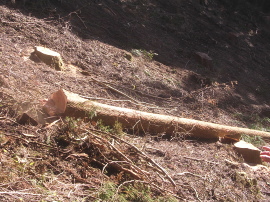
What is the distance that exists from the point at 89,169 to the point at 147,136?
4.69ft

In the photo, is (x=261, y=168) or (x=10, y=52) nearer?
(x=261, y=168)

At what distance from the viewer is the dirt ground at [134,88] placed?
3795 mm

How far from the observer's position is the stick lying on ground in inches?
181

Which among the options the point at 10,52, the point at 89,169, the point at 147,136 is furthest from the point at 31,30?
the point at 89,169

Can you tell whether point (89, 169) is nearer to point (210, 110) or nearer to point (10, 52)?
point (10, 52)

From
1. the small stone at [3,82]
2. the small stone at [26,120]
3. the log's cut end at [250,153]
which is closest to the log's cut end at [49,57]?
the small stone at [3,82]

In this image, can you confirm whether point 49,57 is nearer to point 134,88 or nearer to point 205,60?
point 134,88

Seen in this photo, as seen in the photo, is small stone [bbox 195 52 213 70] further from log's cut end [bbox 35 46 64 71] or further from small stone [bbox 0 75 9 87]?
small stone [bbox 0 75 9 87]

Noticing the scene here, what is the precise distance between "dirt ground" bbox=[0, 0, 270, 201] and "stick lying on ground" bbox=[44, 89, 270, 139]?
0.47 ft

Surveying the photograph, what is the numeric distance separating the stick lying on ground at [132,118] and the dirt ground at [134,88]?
145mm

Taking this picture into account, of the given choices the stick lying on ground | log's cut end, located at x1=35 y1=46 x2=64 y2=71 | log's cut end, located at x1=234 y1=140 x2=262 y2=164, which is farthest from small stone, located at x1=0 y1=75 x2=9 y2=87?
log's cut end, located at x1=234 y1=140 x2=262 y2=164

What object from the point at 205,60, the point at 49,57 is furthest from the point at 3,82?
the point at 205,60

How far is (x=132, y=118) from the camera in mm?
5000

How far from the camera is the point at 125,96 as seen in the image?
619 centimetres
